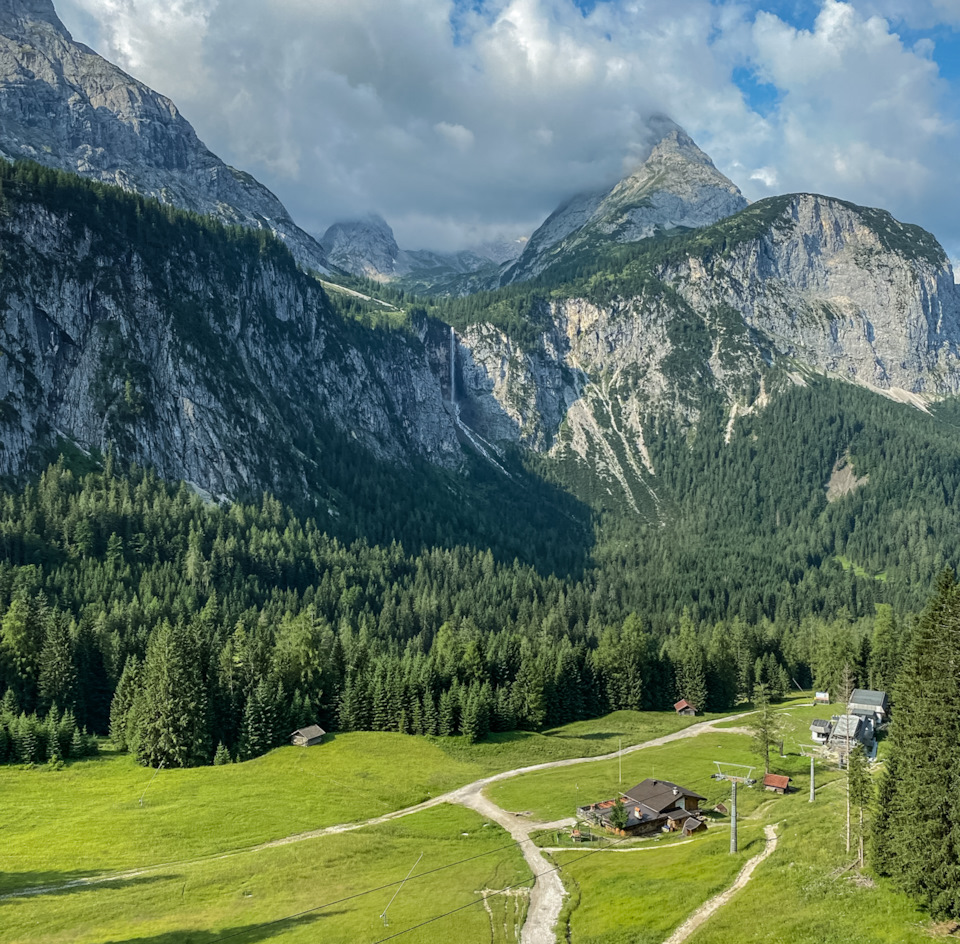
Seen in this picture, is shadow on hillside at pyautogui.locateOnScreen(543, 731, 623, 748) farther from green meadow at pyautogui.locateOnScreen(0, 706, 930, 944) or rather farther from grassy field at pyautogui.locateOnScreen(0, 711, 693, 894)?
green meadow at pyautogui.locateOnScreen(0, 706, 930, 944)

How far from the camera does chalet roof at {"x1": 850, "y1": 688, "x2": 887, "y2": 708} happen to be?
123000mm

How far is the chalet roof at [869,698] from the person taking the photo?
123000mm

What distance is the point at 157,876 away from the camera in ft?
223

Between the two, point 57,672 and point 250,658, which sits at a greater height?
point 250,658

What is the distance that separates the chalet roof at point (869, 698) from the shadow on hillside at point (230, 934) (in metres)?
94.1

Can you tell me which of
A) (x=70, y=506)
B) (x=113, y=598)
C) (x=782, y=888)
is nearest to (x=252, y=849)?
(x=782, y=888)

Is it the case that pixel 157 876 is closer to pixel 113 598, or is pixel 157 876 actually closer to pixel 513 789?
pixel 513 789

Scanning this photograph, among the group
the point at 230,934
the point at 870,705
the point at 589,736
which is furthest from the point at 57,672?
the point at 870,705

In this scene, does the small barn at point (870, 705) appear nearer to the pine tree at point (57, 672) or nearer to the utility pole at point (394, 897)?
the utility pole at point (394, 897)

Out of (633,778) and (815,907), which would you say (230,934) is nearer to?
(815,907)

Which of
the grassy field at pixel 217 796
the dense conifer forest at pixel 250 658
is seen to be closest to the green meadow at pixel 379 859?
the grassy field at pixel 217 796

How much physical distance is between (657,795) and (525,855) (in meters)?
17.4

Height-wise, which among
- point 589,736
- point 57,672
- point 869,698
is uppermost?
point 57,672

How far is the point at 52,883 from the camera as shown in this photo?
65.1 m
